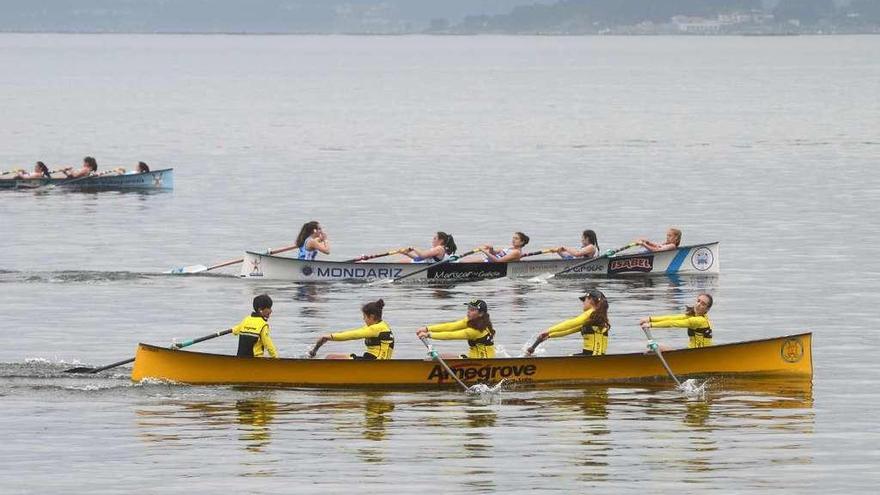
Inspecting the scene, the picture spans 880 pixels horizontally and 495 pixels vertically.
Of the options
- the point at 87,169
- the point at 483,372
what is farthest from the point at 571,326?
the point at 87,169

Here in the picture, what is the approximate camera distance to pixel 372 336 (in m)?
35.9

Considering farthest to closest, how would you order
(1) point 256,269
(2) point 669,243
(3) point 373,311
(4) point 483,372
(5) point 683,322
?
(2) point 669,243, (1) point 256,269, (5) point 683,322, (4) point 483,372, (3) point 373,311

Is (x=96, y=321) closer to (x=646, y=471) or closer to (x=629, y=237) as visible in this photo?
(x=646, y=471)

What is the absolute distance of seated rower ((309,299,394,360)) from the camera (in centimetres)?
A: 3569

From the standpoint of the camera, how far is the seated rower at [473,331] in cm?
3594

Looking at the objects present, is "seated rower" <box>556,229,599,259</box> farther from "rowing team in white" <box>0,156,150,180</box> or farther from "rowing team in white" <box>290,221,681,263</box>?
"rowing team in white" <box>0,156,150,180</box>

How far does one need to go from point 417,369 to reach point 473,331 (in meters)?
1.35

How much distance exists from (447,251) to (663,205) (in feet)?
103

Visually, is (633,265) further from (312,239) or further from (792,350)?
(792,350)

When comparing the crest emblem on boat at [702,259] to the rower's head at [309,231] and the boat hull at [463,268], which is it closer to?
the boat hull at [463,268]

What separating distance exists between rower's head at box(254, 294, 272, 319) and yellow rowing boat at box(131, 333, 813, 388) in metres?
0.92

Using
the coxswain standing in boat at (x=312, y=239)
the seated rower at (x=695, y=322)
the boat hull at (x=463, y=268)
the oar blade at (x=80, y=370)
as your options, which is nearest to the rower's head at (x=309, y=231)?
the coxswain standing in boat at (x=312, y=239)

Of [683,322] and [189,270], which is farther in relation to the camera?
[189,270]

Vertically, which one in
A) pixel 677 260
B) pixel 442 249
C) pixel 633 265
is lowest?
pixel 633 265
